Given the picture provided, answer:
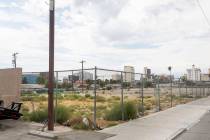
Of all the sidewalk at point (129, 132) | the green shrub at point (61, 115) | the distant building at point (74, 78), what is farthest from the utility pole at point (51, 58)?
the distant building at point (74, 78)

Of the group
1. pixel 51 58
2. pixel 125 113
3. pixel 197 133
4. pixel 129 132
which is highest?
pixel 51 58

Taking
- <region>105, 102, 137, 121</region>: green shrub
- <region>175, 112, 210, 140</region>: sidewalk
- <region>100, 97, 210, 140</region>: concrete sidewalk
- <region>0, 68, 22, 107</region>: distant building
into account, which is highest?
<region>0, 68, 22, 107</region>: distant building

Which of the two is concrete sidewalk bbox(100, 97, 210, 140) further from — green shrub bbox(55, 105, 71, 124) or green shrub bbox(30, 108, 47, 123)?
green shrub bbox(30, 108, 47, 123)

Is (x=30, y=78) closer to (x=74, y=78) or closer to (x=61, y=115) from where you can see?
(x=74, y=78)

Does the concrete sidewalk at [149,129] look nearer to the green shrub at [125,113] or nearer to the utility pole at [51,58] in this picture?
the green shrub at [125,113]

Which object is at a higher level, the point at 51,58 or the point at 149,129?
the point at 51,58

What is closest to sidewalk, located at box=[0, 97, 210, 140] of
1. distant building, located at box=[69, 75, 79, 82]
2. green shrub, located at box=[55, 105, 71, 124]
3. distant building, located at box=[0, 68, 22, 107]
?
green shrub, located at box=[55, 105, 71, 124]

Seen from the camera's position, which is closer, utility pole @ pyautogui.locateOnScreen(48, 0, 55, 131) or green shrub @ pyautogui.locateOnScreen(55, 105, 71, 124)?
utility pole @ pyautogui.locateOnScreen(48, 0, 55, 131)

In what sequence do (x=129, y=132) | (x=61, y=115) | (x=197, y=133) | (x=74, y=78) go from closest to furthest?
(x=129, y=132)
(x=197, y=133)
(x=61, y=115)
(x=74, y=78)

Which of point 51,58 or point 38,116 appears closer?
point 51,58

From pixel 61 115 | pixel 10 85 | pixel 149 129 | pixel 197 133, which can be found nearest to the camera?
pixel 197 133

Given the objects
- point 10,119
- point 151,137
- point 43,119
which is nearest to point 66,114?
point 43,119

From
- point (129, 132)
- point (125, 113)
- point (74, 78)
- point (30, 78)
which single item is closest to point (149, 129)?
point (129, 132)

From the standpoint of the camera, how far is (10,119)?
14758mm
